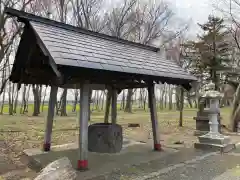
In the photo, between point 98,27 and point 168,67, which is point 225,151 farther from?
point 98,27

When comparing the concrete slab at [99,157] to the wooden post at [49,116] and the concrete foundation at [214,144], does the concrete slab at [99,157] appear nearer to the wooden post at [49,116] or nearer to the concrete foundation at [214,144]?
the wooden post at [49,116]

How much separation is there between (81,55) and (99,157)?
3126 mm

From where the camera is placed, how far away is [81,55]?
4980mm

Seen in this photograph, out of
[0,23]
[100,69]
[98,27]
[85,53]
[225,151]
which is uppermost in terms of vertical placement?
[98,27]

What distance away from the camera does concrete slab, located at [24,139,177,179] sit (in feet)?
18.0

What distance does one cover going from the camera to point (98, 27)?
63.4 feet

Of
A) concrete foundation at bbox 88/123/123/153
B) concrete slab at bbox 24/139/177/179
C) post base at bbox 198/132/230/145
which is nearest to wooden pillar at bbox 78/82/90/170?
concrete slab at bbox 24/139/177/179

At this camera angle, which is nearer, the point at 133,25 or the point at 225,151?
the point at 225,151

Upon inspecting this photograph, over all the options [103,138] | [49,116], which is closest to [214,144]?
[103,138]

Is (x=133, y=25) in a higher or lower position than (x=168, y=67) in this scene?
higher

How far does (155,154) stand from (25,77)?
15.1 ft

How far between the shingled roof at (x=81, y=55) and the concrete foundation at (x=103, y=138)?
178 cm

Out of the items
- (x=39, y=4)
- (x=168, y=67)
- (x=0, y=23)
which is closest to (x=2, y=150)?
(x=0, y=23)

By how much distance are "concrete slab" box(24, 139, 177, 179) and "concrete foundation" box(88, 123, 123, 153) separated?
0.23m
